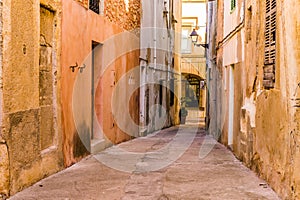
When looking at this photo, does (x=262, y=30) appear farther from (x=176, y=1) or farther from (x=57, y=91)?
(x=176, y=1)

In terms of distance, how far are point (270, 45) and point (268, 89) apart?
60 centimetres

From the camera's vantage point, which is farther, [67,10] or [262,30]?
[67,10]

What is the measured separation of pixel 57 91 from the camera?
7227 millimetres

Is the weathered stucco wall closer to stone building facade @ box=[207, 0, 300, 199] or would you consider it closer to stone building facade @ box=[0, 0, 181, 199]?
stone building facade @ box=[0, 0, 181, 199]

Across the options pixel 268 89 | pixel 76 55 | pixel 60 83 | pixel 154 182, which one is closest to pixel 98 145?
pixel 76 55

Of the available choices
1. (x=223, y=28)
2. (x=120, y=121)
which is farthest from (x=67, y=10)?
(x=223, y=28)

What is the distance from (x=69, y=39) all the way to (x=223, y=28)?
6373 millimetres

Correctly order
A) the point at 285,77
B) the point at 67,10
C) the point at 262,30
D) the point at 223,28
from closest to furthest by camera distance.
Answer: the point at 285,77 < the point at 262,30 < the point at 67,10 < the point at 223,28

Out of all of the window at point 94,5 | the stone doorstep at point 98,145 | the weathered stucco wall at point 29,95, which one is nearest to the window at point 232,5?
the window at point 94,5

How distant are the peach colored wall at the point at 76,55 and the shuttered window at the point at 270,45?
3056mm

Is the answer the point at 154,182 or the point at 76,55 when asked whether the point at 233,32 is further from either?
the point at 154,182

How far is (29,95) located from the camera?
19.8ft

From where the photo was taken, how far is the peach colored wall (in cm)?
753

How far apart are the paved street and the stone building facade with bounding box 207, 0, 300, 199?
33 centimetres
